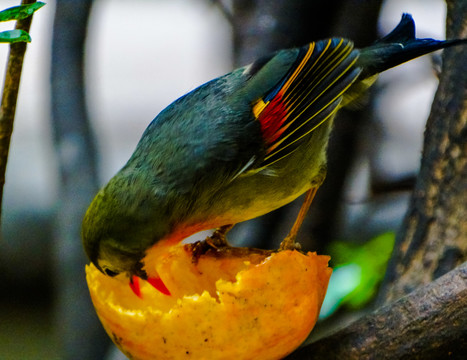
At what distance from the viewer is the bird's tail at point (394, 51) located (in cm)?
223

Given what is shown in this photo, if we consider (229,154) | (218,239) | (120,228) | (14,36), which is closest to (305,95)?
(229,154)

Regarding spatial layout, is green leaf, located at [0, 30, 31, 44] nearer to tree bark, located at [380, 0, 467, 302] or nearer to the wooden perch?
the wooden perch

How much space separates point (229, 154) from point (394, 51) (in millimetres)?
725

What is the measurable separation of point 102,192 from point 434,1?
453cm

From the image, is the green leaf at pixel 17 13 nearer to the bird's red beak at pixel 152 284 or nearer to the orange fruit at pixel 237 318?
the orange fruit at pixel 237 318

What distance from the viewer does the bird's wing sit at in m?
2.06

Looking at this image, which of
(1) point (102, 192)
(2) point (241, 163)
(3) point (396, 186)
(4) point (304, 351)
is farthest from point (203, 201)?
(3) point (396, 186)

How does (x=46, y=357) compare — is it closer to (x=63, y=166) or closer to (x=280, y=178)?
(x=63, y=166)

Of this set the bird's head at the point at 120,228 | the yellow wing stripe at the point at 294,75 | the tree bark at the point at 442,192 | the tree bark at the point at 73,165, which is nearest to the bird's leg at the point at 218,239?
the bird's head at the point at 120,228

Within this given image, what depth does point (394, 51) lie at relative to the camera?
2.27m

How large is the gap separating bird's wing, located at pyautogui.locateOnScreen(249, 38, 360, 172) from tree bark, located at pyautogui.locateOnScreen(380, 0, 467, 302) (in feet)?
1.13

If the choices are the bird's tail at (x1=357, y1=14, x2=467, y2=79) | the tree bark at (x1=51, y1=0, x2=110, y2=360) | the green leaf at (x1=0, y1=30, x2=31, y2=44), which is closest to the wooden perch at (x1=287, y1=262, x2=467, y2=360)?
the bird's tail at (x1=357, y1=14, x2=467, y2=79)

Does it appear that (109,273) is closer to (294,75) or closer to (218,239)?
(218,239)

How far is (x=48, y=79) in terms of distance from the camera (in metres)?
3.29
